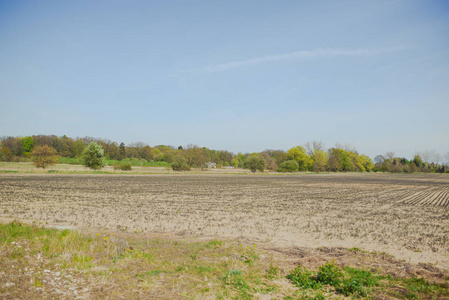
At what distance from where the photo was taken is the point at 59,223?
12805 mm

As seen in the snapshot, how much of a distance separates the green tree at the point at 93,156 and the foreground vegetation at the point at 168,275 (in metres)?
64.5

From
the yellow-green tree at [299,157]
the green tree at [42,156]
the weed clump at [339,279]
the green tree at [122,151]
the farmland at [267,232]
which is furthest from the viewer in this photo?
the green tree at [122,151]

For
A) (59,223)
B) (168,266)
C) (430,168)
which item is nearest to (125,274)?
(168,266)

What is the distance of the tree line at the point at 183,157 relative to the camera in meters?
85.0

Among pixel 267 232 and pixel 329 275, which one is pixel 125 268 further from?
pixel 267 232

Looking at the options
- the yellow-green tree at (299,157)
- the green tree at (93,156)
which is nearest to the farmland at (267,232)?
the green tree at (93,156)

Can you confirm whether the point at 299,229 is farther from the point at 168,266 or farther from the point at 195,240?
the point at 168,266

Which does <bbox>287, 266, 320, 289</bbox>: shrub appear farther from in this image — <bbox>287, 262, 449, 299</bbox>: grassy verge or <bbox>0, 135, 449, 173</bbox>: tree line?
<bbox>0, 135, 449, 173</bbox>: tree line

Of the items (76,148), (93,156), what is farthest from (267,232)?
(76,148)

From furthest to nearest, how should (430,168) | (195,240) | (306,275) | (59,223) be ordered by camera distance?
(430,168), (59,223), (195,240), (306,275)

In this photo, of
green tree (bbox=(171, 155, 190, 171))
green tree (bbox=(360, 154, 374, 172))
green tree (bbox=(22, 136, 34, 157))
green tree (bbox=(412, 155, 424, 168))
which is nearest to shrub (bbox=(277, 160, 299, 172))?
green tree (bbox=(171, 155, 190, 171))

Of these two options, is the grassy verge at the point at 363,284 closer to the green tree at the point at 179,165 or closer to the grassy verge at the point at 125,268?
the grassy verge at the point at 125,268

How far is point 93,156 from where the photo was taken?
224 ft

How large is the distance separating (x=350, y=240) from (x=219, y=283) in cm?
703
